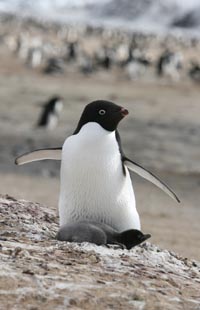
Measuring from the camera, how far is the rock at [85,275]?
5082 mm

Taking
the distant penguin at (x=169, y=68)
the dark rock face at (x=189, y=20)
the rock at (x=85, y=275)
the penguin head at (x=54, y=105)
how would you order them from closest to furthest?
the rock at (x=85, y=275), the penguin head at (x=54, y=105), the distant penguin at (x=169, y=68), the dark rock face at (x=189, y=20)

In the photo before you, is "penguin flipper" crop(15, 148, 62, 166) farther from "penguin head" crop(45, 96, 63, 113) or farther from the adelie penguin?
"penguin head" crop(45, 96, 63, 113)

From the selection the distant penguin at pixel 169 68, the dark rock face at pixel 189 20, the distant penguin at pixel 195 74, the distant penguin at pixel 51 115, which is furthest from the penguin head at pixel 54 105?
the dark rock face at pixel 189 20

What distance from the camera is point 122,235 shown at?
629 cm

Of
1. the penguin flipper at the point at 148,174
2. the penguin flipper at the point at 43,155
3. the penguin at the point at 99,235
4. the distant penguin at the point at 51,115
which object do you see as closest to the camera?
the penguin at the point at 99,235

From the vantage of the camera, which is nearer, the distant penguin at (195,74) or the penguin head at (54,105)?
the penguin head at (54,105)

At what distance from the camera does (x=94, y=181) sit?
248 inches

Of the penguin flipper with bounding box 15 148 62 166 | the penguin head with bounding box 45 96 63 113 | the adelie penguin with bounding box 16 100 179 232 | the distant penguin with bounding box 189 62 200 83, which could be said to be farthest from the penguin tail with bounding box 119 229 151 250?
the distant penguin with bounding box 189 62 200 83

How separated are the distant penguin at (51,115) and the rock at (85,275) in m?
13.2

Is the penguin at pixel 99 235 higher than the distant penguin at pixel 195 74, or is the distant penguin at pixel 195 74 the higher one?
the distant penguin at pixel 195 74

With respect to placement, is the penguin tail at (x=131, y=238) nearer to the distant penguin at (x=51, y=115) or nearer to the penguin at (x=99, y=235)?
the penguin at (x=99, y=235)

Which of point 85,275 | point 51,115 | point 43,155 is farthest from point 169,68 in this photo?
point 85,275

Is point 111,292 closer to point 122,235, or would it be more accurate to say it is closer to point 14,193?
point 122,235

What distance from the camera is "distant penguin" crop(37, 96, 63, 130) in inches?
783
